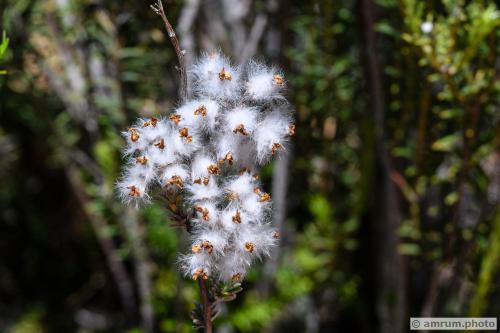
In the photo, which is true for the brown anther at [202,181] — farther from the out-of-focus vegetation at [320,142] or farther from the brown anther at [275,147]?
the out-of-focus vegetation at [320,142]

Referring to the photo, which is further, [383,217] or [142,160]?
[383,217]

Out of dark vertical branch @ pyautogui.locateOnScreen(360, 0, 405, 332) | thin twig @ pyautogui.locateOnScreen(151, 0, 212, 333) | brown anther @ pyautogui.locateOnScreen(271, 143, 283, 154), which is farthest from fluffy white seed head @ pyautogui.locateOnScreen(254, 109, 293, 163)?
dark vertical branch @ pyautogui.locateOnScreen(360, 0, 405, 332)

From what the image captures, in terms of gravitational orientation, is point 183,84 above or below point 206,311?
above

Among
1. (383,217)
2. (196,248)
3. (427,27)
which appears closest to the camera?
(196,248)

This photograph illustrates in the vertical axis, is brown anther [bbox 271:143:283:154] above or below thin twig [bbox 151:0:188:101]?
below

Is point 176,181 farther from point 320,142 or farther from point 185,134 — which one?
point 320,142

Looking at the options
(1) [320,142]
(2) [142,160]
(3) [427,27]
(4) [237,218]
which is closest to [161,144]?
(2) [142,160]

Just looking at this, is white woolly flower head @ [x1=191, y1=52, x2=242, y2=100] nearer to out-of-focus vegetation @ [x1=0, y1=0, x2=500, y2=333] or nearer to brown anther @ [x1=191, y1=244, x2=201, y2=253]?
brown anther @ [x1=191, y1=244, x2=201, y2=253]
